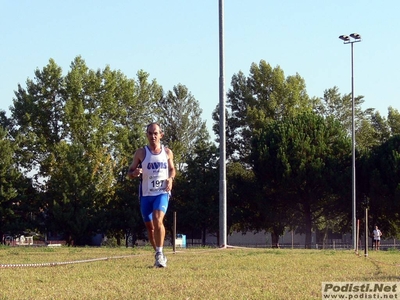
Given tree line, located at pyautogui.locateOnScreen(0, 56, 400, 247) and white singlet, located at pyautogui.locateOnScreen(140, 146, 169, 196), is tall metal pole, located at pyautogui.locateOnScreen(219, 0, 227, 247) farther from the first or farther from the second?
tree line, located at pyautogui.locateOnScreen(0, 56, 400, 247)

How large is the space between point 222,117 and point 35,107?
166ft

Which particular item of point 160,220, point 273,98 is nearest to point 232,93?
point 273,98

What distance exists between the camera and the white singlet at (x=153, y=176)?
11.7m

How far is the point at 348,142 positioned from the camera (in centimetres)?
6209

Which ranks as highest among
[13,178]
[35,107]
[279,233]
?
[35,107]

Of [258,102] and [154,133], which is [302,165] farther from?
[154,133]

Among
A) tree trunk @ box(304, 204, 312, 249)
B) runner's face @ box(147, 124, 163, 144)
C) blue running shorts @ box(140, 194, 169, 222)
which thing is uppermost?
runner's face @ box(147, 124, 163, 144)

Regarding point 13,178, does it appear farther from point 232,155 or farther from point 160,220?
point 160,220

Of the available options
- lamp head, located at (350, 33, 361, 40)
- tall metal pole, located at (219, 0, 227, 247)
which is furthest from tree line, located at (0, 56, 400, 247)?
tall metal pole, located at (219, 0, 227, 247)

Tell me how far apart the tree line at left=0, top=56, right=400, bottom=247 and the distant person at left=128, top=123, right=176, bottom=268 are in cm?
4802

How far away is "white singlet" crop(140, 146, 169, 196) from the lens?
11.7m

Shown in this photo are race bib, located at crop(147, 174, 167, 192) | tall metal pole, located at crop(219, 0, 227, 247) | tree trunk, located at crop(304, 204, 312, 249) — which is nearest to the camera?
Result: race bib, located at crop(147, 174, 167, 192)

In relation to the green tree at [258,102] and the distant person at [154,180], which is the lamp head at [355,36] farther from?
the distant person at [154,180]

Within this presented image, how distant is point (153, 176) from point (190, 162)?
2263 inches
